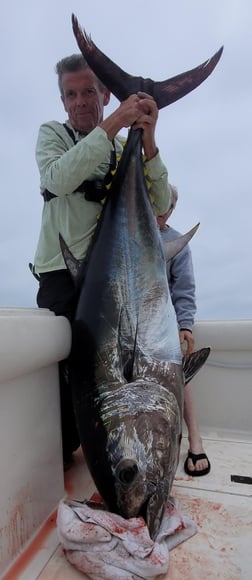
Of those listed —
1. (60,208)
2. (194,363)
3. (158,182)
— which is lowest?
(194,363)

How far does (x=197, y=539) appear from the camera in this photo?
1248 mm

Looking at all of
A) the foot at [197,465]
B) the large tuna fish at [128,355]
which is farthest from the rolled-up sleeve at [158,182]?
the foot at [197,465]

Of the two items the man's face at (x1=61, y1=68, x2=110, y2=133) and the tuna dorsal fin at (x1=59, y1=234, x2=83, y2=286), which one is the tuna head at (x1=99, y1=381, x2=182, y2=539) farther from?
the man's face at (x1=61, y1=68, x2=110, y2=133)

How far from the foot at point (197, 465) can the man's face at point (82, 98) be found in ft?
5.16

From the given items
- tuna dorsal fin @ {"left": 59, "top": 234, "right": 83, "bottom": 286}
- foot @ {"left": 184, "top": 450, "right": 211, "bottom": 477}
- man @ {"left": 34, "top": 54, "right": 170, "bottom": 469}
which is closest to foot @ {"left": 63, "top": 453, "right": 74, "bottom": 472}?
man @ {"left": 34, "top": 54, "right": 170, "bottom": 469}

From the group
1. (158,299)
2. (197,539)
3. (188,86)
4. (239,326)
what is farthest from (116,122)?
(197,539)

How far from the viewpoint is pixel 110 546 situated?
1067 millimetres

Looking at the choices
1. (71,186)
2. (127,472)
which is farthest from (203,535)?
(71,186)

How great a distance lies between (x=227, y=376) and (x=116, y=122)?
153 cm

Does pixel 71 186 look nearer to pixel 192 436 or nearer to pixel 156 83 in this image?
pixel 156 83

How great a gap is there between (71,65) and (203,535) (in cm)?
192

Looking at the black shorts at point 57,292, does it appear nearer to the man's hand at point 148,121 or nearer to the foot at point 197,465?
the man's hand at point 148,121

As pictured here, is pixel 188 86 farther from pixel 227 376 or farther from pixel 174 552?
pixel 174 552

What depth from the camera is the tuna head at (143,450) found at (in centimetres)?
115
